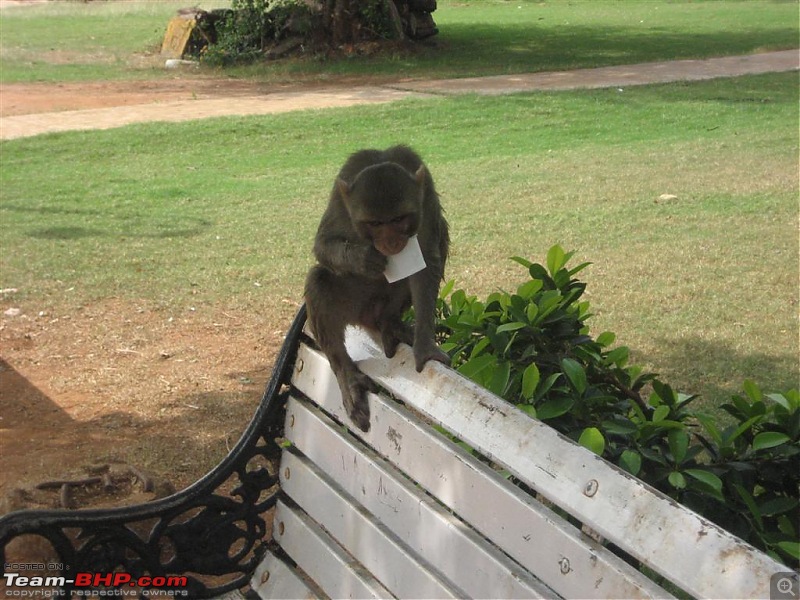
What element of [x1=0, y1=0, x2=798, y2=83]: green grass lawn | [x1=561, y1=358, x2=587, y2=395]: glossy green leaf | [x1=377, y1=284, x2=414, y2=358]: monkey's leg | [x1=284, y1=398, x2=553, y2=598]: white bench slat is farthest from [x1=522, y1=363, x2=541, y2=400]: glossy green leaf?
[x1=0, y1=0, x2=798, y2=83]: green grass lawn

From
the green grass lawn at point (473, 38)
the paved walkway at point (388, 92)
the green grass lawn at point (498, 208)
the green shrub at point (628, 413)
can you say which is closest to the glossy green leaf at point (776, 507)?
the green shrub at point (628, 413)

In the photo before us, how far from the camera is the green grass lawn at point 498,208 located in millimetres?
7398

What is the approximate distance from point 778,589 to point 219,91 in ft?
60.0

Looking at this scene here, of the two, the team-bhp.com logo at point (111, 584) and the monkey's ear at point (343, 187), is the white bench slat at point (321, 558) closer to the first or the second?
the team-bhp.com logo at point (111, 584)

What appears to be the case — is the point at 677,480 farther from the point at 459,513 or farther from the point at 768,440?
→ the point at 459,513

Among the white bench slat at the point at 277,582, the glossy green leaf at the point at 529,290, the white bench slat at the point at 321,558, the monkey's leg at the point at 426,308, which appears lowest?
the white bench slat at the point at 277,582

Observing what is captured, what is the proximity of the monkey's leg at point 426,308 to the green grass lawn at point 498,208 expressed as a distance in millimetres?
2567

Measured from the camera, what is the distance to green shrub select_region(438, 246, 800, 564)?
2801 mm

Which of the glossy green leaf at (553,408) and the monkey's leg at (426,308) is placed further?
the monkey's leg at (426,308)

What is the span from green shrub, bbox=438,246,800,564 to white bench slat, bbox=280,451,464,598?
1.81ft

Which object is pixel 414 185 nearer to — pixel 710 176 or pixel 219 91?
pixel 710 176

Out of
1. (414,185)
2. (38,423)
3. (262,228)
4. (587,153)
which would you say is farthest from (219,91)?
(414,185)

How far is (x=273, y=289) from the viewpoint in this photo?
322 inches

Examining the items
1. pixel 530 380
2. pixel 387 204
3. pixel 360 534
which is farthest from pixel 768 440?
pixel 387 204
